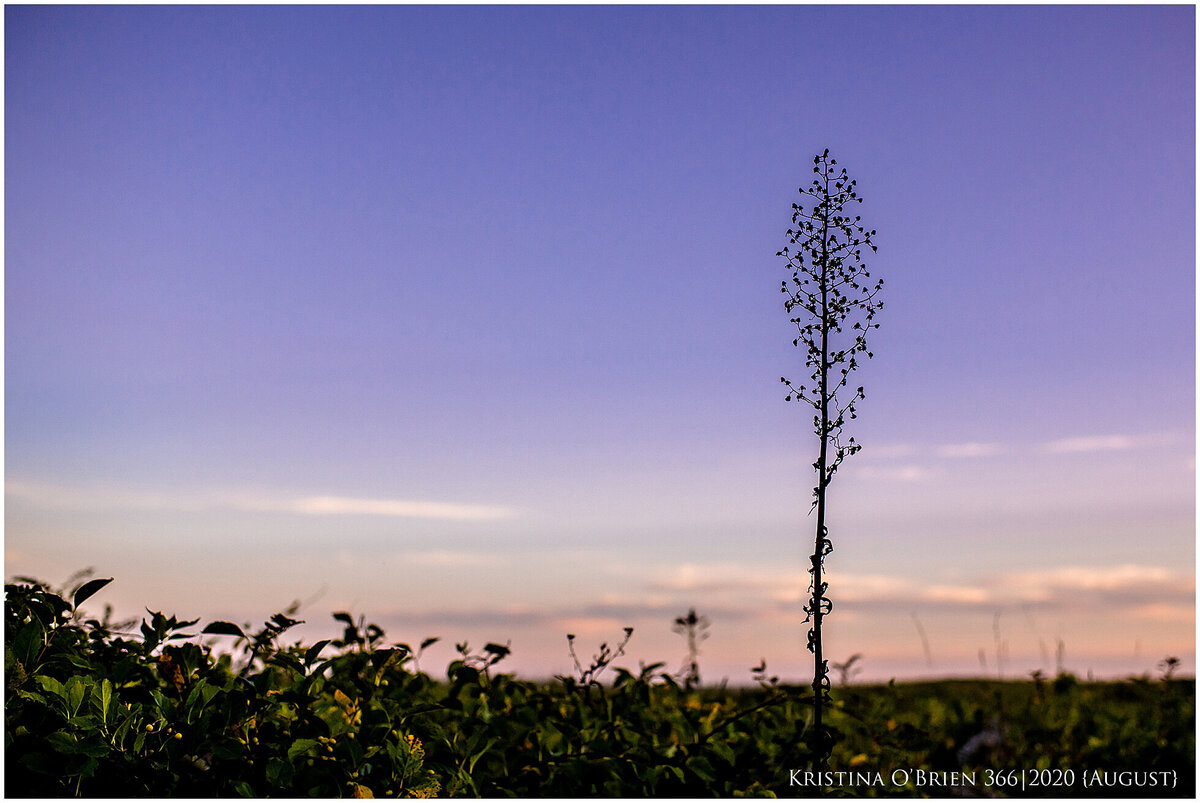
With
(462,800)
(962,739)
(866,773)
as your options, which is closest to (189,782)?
(462,800)

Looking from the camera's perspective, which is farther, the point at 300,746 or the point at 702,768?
the point at 702,768

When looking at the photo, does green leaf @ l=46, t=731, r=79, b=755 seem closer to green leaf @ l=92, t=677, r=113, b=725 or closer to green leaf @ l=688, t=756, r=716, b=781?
green leaf @ l=92, t=677, r=113, b=725

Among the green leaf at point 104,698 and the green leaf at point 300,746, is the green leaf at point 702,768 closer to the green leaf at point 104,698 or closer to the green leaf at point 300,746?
the green leaf at point 300,746

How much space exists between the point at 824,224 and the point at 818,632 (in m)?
1.59

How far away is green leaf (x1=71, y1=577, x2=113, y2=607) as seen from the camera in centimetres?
360

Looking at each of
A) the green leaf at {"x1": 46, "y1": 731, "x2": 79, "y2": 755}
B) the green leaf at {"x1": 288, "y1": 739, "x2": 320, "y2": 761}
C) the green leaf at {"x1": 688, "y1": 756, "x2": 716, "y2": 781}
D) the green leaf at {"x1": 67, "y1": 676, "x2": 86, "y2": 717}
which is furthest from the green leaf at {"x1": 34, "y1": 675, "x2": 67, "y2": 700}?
the green leaf at {"x1": 688, "y1": 756, "x2": 716, "y2": 781}

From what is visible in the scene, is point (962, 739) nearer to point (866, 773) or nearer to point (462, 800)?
point (866, 773)

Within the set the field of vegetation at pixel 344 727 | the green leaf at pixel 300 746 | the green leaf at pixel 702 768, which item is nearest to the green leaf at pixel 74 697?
the field of vegetation at pixel 344 727

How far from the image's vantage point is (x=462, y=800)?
3588mm

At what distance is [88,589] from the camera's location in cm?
360

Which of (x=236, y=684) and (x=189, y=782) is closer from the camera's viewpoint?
(x=189, y=782)

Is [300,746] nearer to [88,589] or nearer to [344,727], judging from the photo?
[344,727]

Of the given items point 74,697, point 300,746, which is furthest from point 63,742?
point 300,746

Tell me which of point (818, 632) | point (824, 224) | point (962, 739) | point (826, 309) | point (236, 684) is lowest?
point (962, 739)
